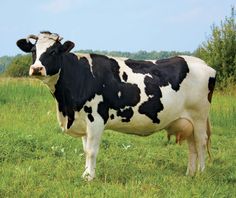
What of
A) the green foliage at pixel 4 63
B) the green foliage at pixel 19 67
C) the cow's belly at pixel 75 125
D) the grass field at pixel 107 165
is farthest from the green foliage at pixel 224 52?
the green foliage at pixel 4 63

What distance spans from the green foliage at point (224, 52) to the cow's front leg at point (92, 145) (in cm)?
2036

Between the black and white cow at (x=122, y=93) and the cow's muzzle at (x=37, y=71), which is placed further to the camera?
the black and white cow at (x=122, y=93)

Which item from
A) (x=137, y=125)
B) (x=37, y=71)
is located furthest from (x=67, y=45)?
(x=137, y=125)

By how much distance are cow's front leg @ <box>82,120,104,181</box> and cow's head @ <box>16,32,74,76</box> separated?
3.07 feet

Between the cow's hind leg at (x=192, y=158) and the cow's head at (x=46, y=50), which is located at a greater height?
the cow's head at (x=46, y=50)

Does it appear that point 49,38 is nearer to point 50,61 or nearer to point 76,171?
point 50,61

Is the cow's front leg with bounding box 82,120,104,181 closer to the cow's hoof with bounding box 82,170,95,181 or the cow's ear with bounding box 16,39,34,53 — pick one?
the cow's hoof with bounding box 82,170,95,181

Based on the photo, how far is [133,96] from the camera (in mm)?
7301

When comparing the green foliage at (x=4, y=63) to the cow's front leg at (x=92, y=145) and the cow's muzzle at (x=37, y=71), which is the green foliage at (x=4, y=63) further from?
the cow's muzzle at (x=37, y=71)

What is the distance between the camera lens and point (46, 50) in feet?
21.9

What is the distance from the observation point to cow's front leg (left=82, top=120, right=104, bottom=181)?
698 centimetres

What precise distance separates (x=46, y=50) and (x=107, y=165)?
240cm

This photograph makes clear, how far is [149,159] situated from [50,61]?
3074 mm

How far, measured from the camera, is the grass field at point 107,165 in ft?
21.1
